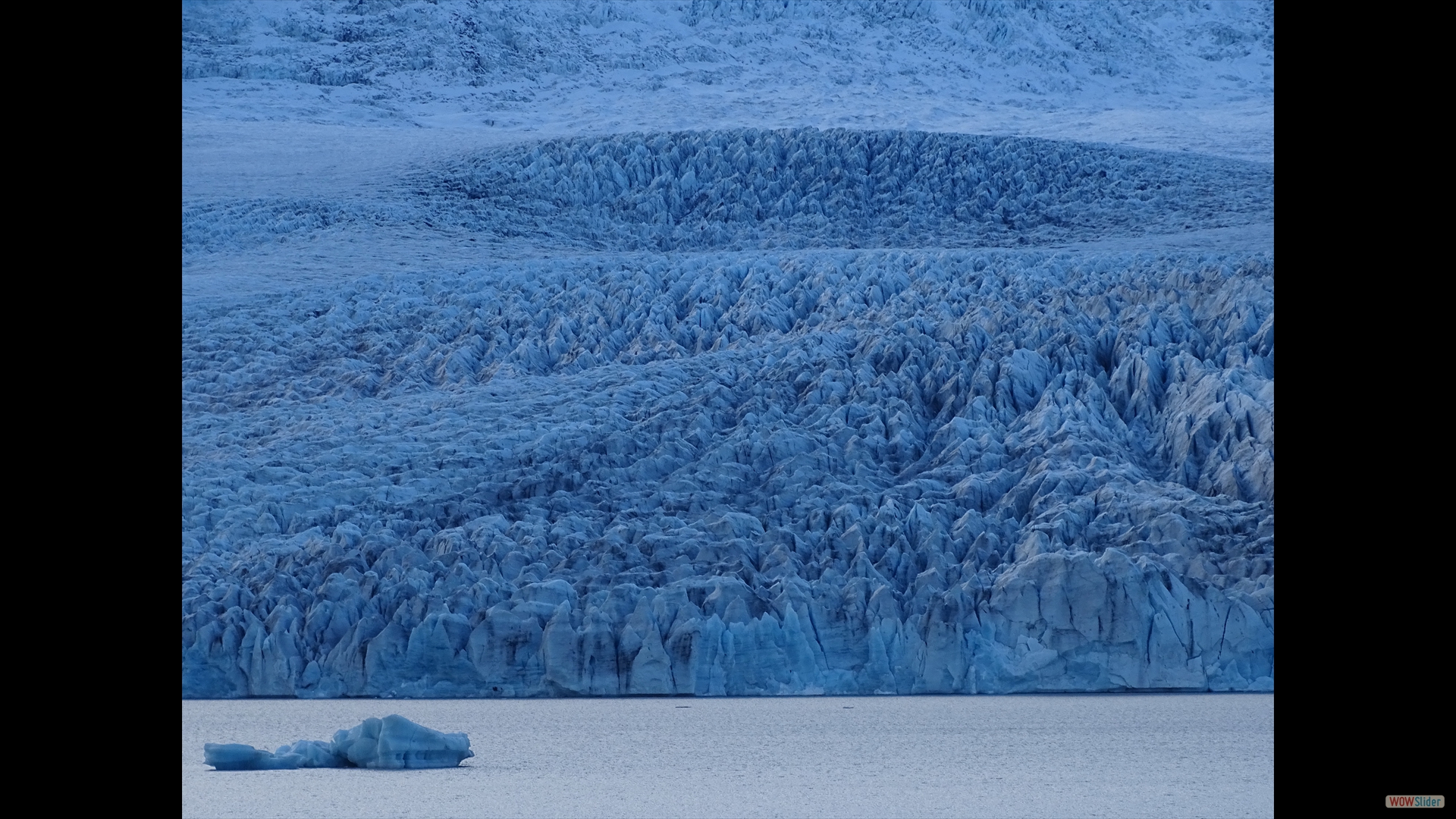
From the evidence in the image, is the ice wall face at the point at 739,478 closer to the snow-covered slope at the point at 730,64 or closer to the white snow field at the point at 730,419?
the white snow field at the point at 730,419

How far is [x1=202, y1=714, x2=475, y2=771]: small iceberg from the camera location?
662cm

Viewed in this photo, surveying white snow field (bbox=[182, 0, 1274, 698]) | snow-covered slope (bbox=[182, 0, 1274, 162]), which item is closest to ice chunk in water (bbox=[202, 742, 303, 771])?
white snow field (bbox=[182, 0, 1274, 698])

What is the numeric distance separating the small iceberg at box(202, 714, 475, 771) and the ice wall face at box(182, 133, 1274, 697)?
0.69 meters

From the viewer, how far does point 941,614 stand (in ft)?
31.1

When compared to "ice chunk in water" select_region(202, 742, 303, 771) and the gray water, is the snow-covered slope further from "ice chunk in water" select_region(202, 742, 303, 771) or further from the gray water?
"ice chunk in water" select_region(202, 742, 303, 771)

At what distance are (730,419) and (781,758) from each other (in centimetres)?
458

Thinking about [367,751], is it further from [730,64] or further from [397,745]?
[730,64]

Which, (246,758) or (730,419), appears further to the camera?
(730,419)

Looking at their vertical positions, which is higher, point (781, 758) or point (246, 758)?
point (246, 758)

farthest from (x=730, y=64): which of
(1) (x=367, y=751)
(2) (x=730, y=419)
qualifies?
(1) (x=367, y=751)

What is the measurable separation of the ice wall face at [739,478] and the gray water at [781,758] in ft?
0.71

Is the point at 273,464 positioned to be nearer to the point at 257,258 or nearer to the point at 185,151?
the point at 257,258

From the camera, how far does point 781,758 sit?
7.55 metres
